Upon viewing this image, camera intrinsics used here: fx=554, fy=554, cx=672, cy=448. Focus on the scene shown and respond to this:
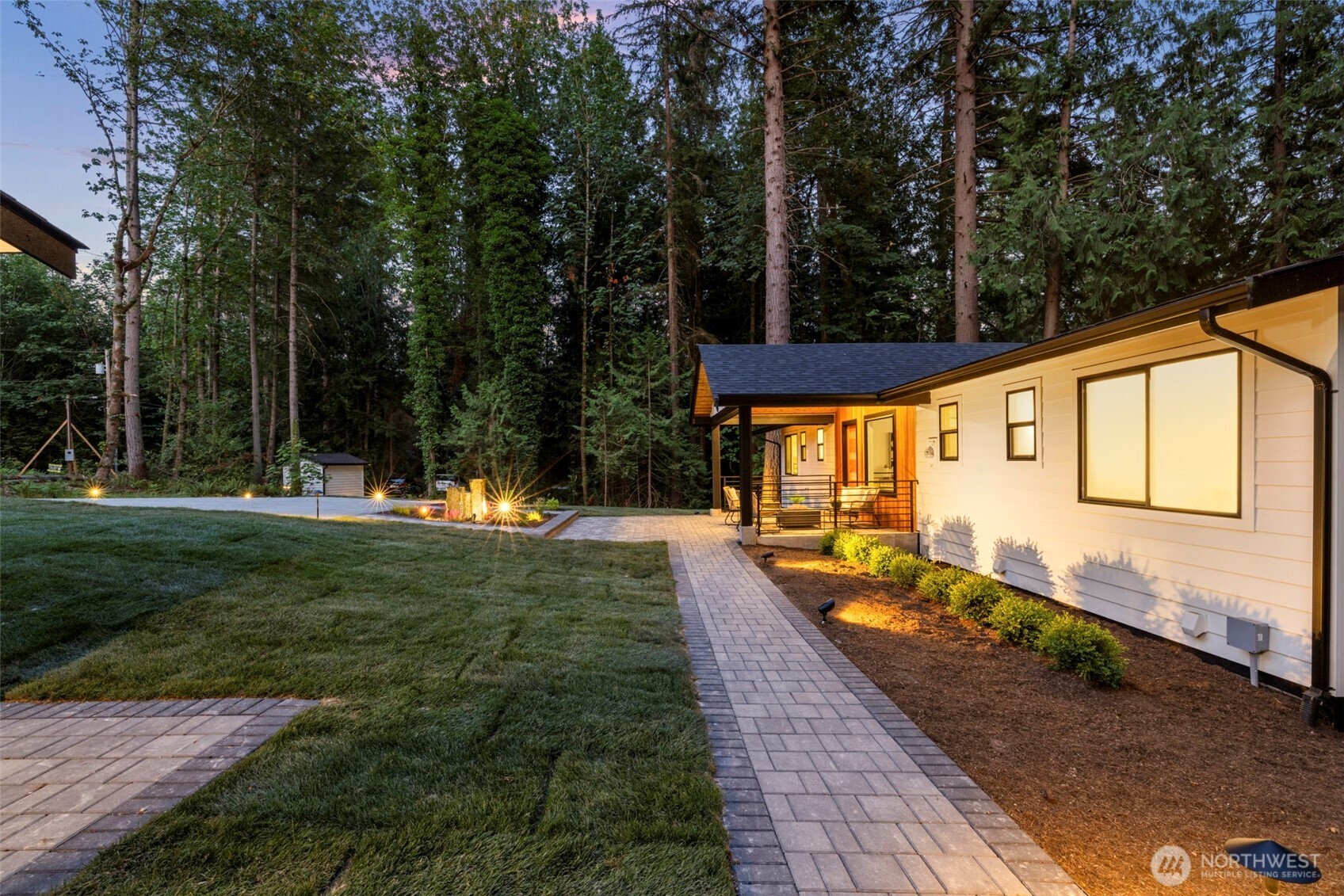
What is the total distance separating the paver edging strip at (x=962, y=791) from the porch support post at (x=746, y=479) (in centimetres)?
530

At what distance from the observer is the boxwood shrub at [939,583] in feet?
19.4

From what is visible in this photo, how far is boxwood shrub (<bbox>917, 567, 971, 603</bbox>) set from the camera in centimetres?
591

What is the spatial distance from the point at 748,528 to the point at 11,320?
1250 inches

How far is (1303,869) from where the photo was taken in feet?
4.85

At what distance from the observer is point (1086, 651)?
3.96 meters

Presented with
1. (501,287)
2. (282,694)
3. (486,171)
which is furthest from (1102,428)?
(486,171)

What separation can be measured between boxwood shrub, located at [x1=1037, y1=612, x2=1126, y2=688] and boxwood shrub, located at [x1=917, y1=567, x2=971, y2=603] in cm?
157

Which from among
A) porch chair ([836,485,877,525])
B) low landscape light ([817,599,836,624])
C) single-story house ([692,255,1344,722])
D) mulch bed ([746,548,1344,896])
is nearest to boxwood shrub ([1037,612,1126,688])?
mulch bed ([746,548,1344,896])

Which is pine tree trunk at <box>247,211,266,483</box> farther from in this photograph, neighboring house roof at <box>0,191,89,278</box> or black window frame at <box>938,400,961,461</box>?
black window frame at <box>938,400,961,461</box>

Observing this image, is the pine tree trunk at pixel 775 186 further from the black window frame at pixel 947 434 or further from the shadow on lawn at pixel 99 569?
the shadow on lawn at pixel 99 569

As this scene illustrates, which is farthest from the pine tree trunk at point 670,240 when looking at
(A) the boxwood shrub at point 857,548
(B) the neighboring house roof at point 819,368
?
(A) the boxwood shrub at point 857,548

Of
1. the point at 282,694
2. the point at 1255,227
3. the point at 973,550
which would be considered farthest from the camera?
the point at 1255,227

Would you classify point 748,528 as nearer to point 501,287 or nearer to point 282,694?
point 282,694

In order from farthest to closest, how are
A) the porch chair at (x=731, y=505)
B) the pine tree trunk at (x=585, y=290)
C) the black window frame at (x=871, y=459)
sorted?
1. the pine tree trunk at (x=585, y=290)
2. the porch chair at (x=731, y=505)
3. the black window frame at (x=871, y=459)
